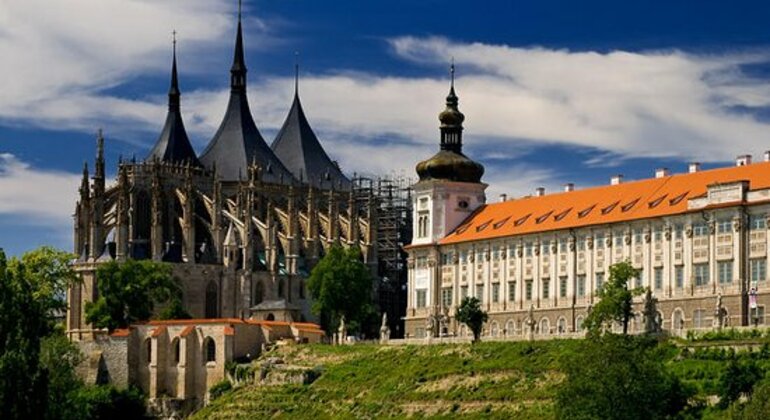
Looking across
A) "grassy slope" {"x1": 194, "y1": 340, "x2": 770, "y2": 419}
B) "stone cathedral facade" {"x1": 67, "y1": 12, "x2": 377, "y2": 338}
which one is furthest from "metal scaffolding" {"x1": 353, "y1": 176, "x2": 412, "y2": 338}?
"grassy slope" {"x1": 194, "y1": 340, "x2": 770, "y2": 419}

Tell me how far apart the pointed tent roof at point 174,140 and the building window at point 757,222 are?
58203mm

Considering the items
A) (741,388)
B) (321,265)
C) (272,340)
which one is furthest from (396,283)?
(741,388)

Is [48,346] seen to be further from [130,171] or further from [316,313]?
[130,171]

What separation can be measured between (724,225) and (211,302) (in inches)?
1912

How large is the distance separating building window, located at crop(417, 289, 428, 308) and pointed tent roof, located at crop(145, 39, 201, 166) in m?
31.0

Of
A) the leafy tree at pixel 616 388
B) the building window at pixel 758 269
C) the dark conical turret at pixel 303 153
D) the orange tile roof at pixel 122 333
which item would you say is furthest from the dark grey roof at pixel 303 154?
the leafy tree at pixel 616 388

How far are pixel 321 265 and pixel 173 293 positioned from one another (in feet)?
31.5

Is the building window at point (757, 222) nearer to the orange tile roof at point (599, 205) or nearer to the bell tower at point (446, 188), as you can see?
the orange tile roof at point (599, 205)

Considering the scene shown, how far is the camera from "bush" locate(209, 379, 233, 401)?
108m

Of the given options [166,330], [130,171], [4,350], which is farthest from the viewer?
[130,171]

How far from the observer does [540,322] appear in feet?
348

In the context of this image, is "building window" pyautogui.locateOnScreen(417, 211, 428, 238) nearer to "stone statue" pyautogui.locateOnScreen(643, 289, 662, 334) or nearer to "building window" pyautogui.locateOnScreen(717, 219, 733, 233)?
"stone statue" pyautogui.locateOnScreen(643, 289, 662, 334)

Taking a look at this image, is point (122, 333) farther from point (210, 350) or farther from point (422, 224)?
point (422, 224)

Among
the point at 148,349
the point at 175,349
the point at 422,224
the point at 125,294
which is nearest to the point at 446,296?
the point at 422,224
